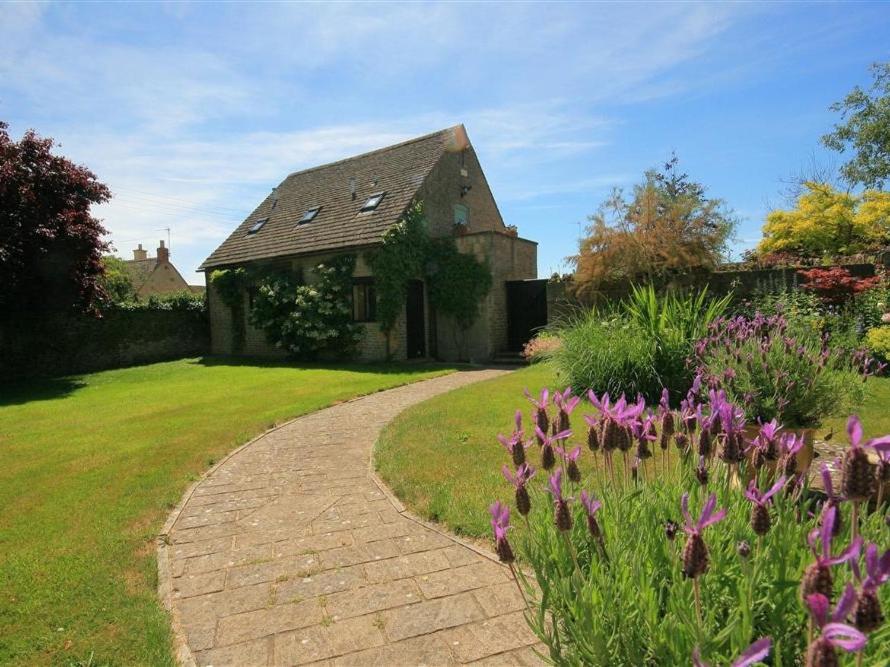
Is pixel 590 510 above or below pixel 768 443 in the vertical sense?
below

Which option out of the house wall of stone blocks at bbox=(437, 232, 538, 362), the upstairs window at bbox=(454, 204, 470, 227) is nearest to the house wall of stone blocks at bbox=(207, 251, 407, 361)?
the house wall of stone blocks at bbox=(437, 232, 538, 362)

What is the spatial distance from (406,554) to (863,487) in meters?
2.76

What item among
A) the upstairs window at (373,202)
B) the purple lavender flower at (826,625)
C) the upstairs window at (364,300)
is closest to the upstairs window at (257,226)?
the upstairs window at (373,202)

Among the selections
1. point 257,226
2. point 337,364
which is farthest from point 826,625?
point 257,226

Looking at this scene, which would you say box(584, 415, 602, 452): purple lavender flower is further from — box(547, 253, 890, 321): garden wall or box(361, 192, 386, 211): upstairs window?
box(361, 192, 386, 211): upstairs window

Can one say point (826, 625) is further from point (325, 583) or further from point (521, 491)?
point (325, 583)

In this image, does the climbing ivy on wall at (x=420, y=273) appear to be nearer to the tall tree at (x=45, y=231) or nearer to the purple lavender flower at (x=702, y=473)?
the tall tree at (x=45, y=231)

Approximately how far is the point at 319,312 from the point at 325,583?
14.3 metres

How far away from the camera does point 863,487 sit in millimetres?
1157

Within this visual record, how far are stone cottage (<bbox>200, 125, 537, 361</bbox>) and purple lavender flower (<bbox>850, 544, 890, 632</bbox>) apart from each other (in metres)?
15.1

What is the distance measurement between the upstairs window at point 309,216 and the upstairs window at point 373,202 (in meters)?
2.82

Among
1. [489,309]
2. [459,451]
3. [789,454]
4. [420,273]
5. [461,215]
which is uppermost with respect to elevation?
[461,215]

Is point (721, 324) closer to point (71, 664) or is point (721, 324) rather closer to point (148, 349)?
point (71, 664)

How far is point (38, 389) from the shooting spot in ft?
45.2
